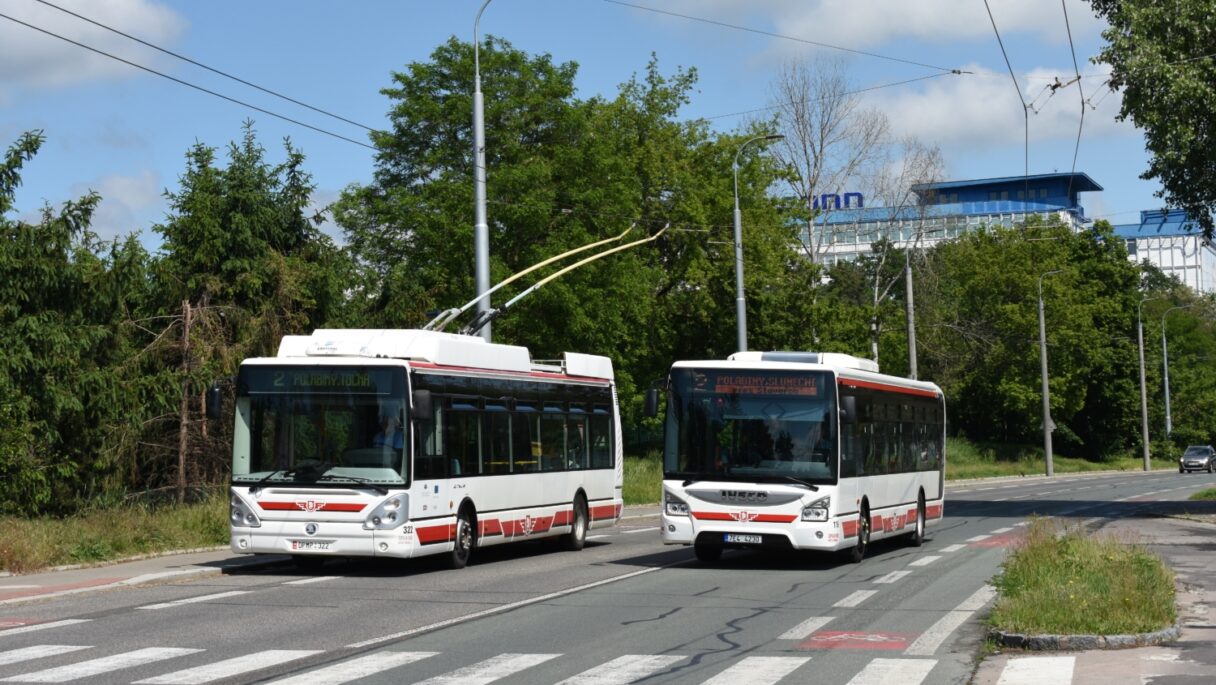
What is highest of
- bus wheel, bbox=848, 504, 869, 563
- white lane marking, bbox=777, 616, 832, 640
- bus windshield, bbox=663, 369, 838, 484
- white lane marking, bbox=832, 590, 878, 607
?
bus windshield, bbox=663, 369, 838, 484

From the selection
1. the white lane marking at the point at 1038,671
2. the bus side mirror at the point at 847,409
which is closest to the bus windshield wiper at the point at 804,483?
the bus side mirror at the point at 847,409

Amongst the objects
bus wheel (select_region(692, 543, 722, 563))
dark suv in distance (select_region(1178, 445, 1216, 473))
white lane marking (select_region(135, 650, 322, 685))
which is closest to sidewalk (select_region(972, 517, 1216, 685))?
white lane marking (select_region(135, 650, 322, 685))

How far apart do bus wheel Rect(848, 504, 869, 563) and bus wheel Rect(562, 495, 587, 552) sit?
479 cm

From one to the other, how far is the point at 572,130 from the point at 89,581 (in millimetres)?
32448

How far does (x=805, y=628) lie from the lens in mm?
12898

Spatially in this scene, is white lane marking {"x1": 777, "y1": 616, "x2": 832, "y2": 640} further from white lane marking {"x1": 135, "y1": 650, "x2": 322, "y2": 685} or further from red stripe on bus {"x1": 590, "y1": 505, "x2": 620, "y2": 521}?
red stripe on bus {"x1": 590, "y1": 505, "x2": 620, "y2": 521}

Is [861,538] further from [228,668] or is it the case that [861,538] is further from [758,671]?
[228,668]

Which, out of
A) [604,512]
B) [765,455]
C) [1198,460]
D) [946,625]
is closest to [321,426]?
[765,455]

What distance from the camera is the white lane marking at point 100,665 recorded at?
9984 millimetres

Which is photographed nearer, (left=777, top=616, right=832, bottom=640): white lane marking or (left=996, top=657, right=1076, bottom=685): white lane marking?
(left=996, top=657, right=1076, bottom=685): white lane marking

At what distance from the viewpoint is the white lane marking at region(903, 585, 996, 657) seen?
11523mm

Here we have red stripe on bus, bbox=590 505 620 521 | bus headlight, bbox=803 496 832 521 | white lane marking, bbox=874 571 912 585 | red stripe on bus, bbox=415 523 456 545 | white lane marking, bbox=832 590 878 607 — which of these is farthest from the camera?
red stripe on bus, bbox=590 505 620 521

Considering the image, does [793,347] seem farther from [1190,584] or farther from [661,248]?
[1190,584]

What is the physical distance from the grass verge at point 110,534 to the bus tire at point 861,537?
30.4 feet
